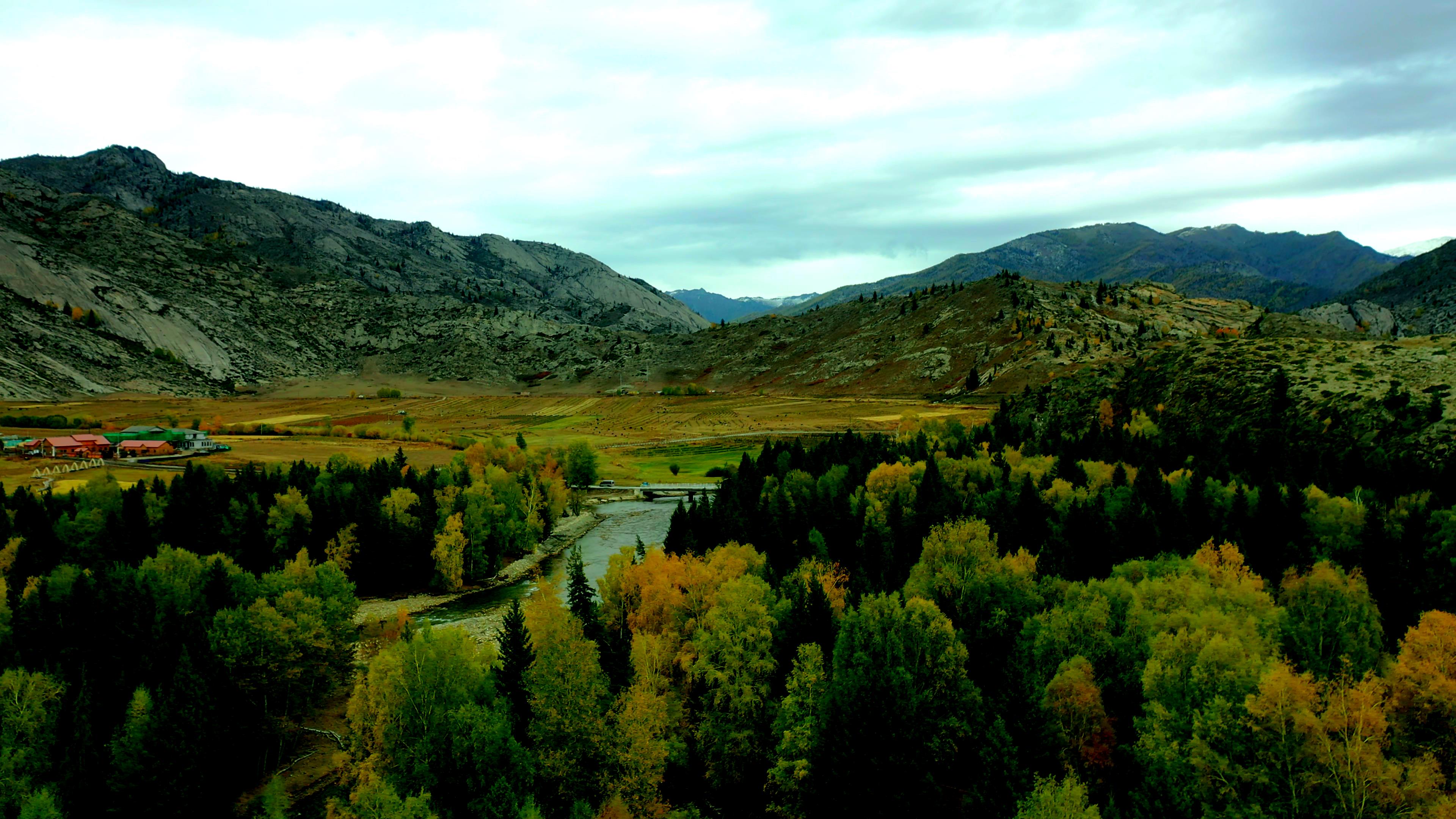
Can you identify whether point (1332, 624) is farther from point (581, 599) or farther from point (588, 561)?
point (588, 561)

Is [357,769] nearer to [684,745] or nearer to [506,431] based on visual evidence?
[684,745]

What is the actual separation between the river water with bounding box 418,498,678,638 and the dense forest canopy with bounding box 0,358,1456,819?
10727 mm

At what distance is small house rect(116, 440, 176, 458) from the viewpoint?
12444 centimetres

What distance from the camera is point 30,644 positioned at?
163ft

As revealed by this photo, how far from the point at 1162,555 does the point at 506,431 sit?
152402 millimetres

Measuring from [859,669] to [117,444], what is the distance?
443ft

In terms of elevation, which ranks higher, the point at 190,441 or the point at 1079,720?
the point at 190,441

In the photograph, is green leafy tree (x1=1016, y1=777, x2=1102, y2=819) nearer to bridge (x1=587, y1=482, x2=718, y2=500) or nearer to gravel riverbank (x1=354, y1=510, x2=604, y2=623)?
gravel riverbank (x1=354, y1=510, x2=604, y2=623)

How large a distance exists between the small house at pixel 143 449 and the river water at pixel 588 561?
6628 cm

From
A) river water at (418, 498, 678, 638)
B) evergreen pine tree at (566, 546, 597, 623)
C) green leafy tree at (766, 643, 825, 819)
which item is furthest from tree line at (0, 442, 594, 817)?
green leafy tree at (766, 643, 825, 819)

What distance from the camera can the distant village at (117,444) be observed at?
11744cm

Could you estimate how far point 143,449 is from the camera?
412 feet

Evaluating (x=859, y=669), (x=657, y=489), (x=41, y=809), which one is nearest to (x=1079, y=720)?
(x=859, y=669)

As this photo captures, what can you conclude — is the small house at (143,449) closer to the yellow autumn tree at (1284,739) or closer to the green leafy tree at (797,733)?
the green leafy tree at (797,733)
